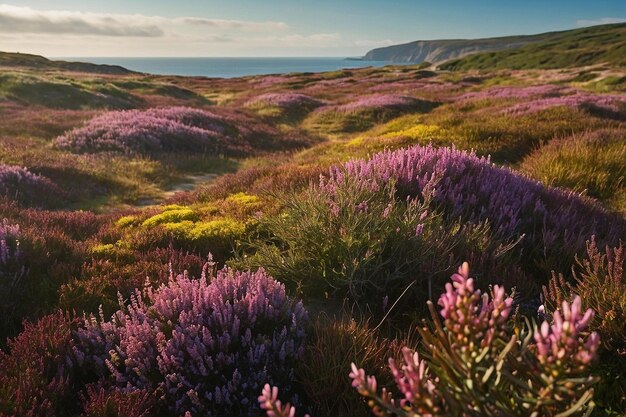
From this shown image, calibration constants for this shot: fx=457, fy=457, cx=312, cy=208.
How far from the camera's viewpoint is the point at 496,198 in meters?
5.12

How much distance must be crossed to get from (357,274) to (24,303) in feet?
9.21

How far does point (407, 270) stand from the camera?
363cm

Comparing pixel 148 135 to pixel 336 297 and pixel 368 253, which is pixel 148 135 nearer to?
pixel 336 297

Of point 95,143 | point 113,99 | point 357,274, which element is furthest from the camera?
point 113,99

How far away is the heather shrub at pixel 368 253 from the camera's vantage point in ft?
11.9

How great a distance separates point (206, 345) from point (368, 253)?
4.49ft

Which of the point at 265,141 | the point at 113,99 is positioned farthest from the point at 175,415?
the point at 113,99

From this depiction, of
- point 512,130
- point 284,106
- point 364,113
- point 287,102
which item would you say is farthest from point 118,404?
point 287,102

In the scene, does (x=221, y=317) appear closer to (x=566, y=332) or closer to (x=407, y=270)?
(x=407, y=270)

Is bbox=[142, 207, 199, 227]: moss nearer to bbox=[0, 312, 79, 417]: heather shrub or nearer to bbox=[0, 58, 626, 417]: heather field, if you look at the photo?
bbox=[0, 58, 626, 417]: heather field

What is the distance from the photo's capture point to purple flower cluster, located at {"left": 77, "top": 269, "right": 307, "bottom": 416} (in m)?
2.60

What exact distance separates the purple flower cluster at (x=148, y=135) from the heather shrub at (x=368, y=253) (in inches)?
451

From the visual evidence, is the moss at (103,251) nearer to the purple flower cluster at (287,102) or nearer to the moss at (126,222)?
the moss at (126,222)

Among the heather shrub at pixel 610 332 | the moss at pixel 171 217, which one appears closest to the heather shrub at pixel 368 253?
the heather shrub at pixel 610 332
